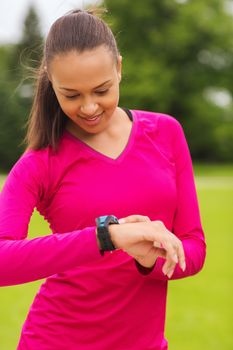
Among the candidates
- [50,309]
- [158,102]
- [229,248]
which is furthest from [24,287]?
[158,102]

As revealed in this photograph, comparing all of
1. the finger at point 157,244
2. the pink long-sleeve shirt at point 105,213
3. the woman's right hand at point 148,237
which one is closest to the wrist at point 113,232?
the woman's right hand at point 148,237

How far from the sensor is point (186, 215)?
8.27 ft

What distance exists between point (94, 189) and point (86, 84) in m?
0.36

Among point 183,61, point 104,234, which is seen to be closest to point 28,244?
point 104,234

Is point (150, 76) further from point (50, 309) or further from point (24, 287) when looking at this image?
point (50, 309)

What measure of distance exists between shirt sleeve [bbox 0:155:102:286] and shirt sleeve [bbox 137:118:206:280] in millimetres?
372

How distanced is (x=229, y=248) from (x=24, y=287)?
4.56m

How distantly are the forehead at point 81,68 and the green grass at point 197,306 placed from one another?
15.3 feet

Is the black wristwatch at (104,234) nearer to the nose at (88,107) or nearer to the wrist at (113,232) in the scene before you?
the wrist at (113,232)

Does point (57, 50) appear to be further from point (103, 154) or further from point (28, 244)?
point (28, 244)

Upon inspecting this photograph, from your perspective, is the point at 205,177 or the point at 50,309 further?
the point at 205,177

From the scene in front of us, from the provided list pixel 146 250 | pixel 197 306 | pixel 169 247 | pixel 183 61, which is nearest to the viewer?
pixel 169 247

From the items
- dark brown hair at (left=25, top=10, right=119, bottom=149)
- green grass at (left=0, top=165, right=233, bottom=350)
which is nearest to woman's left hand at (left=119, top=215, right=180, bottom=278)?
dark brown hair at (left=25, top=10, right=119, bottom=149)

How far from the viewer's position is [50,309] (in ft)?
8.18
